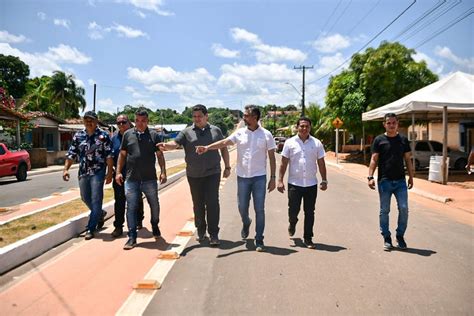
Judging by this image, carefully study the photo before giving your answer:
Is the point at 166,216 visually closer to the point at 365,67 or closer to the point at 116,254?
the point at 116,254

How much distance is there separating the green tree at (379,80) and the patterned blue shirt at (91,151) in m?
19.5

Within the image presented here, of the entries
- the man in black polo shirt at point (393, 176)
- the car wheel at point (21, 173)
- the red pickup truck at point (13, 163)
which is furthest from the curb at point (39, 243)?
the car wheel at point (21, 173)

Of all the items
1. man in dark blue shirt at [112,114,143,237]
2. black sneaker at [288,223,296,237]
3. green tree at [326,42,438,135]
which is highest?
green tree at [326,42,438,135]

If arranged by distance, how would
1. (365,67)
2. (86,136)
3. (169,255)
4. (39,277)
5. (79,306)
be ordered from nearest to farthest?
1. (79,306)
2. (39,277)
3. (169,255)
4. (86,136)
5. (365,67)

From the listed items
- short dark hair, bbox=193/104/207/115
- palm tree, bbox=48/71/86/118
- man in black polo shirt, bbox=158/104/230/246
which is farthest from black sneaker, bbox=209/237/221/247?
palm tree, bbox=48/71/86/118

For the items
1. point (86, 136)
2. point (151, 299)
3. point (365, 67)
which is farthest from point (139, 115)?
point (365, 67)

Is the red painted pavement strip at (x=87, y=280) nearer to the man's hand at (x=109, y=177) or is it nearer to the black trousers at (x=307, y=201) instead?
the man's hand at (x=109, y=177)

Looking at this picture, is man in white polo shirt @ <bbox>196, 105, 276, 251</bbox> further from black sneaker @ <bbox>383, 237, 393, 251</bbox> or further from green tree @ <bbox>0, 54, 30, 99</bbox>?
green tree @ <bbox>0, 54, 30, 99</bbox>

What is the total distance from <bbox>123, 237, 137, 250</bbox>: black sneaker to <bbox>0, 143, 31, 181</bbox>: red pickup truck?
466 inches

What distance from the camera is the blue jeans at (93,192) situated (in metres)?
6.46

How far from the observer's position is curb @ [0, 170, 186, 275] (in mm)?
5008

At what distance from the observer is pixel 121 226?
667 centimetres

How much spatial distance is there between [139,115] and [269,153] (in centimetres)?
193

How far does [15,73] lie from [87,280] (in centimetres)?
6156
